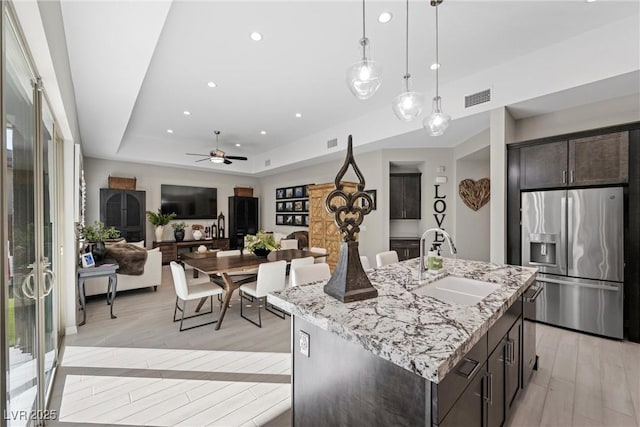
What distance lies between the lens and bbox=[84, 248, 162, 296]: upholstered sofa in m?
4.30

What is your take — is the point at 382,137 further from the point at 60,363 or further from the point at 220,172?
the point at 220,172

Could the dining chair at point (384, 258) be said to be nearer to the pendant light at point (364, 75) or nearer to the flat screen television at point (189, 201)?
the pendant light at point (364, 75)

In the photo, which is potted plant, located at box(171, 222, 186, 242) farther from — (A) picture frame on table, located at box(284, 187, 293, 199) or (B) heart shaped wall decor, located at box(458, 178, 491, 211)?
(B) heart shaped wall decor, located at box(458, 178, 491, 211)

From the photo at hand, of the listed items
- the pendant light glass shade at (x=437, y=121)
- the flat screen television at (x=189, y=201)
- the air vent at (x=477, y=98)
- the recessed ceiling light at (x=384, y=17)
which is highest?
the recessed ceiling light at (x=384, y=17)

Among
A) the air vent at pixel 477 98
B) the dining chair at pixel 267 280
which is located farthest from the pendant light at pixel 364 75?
the air vent at pixel 477 98

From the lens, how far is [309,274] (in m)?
2.65

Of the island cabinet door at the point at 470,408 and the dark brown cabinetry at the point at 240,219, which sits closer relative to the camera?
the island cabinet door at the point at 470,408

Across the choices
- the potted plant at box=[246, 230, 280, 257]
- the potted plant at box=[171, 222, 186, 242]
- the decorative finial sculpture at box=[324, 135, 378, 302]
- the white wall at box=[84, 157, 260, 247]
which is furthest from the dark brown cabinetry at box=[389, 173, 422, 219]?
the potted plant at box=[171, 222, 186, 242]

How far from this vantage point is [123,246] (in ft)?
15.4

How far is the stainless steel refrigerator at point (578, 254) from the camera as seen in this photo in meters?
3.05

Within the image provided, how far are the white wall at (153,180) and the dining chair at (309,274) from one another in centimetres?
658

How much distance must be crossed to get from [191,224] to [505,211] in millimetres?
7803

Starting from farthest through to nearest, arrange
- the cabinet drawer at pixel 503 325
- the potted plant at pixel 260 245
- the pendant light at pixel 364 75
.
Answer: the potted plant at pixel 260 245
the pendant light at pixel 364 75
the cabinet drawer at pixel 503 325

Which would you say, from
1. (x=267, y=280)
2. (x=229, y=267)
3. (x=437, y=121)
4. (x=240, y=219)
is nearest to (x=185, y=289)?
(x=229, y=267)
